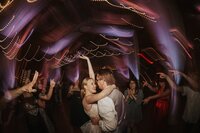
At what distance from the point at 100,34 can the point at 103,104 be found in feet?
3.80

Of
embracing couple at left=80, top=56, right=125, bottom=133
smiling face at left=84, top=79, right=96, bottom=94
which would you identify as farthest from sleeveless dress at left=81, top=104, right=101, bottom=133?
smiling face at left=84, top=79, right=96, bottom=94

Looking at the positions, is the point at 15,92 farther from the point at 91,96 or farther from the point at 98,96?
the point at 98,96

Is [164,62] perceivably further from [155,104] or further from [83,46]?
[83,46]

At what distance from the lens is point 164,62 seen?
7.41 metres

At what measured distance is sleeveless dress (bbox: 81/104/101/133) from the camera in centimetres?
726

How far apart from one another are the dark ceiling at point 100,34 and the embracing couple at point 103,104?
225 mm

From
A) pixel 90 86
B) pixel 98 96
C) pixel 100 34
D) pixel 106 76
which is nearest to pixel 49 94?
pixel 90 86

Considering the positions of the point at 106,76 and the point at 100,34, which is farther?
the point at 100,34

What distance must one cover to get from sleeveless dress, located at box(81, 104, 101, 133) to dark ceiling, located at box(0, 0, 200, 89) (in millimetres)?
686

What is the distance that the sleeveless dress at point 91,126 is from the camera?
23.8 feet

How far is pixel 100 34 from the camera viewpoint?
7418 millimetres

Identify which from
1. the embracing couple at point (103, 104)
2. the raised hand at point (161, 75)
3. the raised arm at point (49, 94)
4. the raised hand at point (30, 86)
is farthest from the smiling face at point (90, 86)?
the raised hand at point (161, 75)

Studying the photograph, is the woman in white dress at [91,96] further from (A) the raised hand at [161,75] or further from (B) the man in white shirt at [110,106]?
(A) the raised hand at [161,75]

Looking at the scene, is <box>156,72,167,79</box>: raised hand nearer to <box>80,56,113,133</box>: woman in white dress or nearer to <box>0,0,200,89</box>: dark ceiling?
<box>0,0,200,89</box>: dark ceiling
